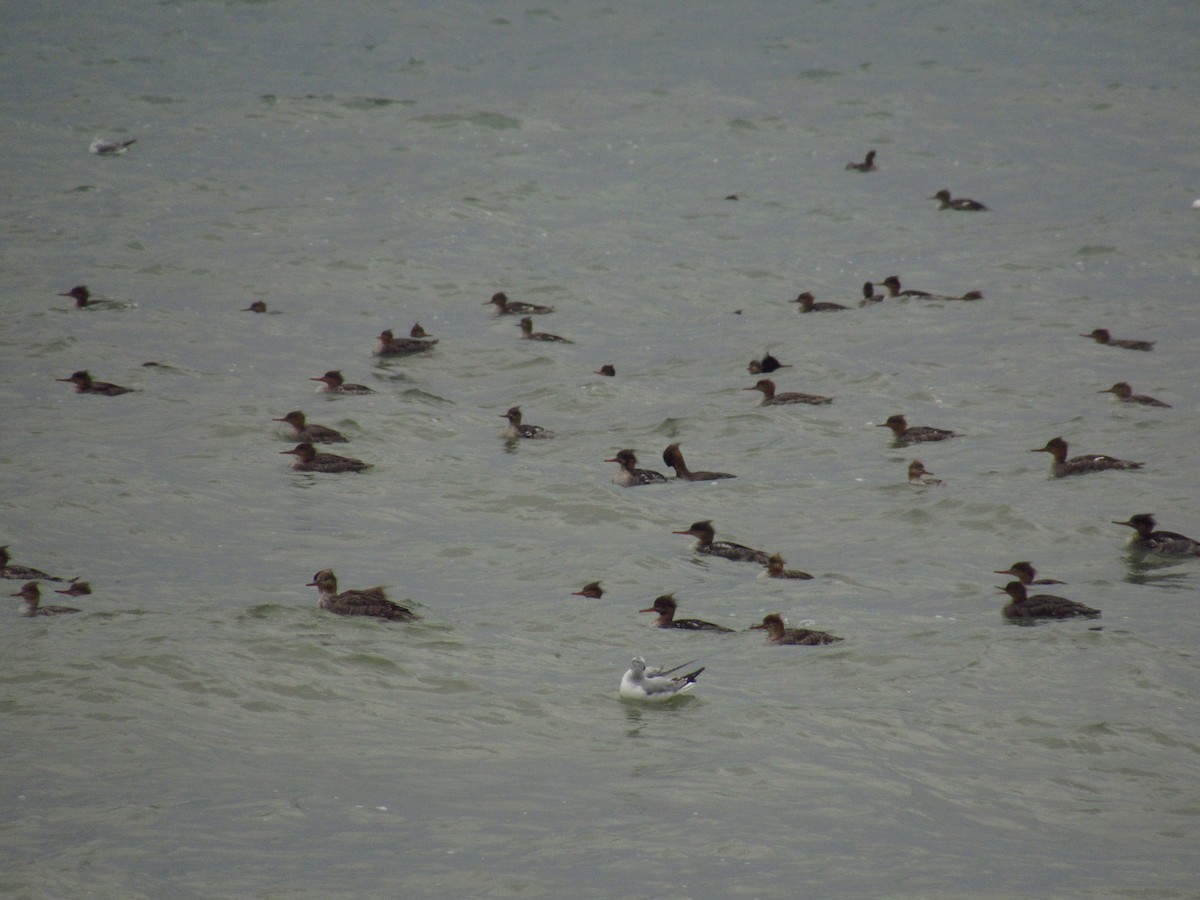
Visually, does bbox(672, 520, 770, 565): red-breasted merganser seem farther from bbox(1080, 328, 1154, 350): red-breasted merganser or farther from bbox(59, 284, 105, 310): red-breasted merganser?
bbox(59, 284, 105, 310): red-breasted merganser

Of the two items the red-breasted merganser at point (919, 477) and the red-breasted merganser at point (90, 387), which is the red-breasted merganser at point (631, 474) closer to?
the red-breasted merganser at point (919, 477)

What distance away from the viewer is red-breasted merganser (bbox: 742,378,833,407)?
21.1m

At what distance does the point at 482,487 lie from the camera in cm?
1788

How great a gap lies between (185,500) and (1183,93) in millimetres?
34794

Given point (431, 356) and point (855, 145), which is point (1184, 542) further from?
point (855, 145)

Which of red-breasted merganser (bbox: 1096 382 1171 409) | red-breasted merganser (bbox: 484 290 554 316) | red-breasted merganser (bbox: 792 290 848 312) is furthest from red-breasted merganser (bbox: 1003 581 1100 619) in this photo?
red-breasted merganser (bbox: 484 290 554 316)

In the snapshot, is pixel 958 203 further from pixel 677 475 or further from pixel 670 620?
pixel 670 620

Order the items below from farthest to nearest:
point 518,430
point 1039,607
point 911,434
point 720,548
A: point 518,430, point 911,434, point 720,548, point 1039,607

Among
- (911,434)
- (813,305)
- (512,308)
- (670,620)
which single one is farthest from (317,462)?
(813,305)

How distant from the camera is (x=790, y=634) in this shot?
1318 cm

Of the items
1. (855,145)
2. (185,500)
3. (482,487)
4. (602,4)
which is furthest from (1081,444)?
(602,4)

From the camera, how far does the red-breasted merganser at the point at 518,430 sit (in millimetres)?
19781

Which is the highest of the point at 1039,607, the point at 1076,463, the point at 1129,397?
the point at 1129,397

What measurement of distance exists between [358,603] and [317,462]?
5077mm
